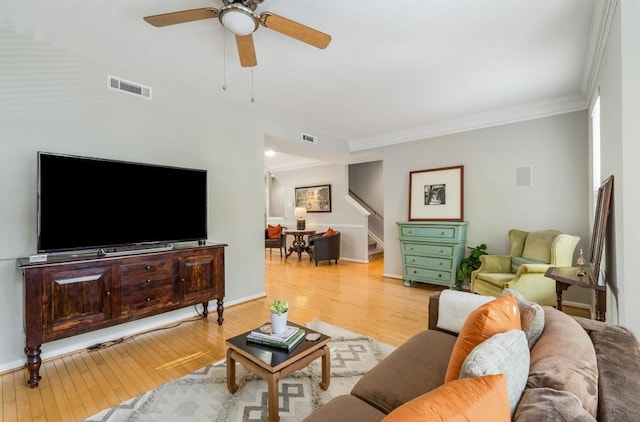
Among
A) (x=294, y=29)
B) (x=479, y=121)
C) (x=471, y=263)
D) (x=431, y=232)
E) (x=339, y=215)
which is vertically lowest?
(x=471, y=263)

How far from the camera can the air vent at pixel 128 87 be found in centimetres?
291

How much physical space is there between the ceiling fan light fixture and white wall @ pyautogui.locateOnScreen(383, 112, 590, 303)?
3.80 m

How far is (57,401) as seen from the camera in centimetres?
200

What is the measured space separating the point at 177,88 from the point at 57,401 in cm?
302

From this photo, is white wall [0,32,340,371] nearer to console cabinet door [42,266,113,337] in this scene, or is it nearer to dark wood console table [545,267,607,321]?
console cabinet door [42,266,113,337]

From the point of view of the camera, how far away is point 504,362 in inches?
36.1

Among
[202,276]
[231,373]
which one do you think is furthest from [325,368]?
[202,276]

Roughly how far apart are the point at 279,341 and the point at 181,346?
1.44 m

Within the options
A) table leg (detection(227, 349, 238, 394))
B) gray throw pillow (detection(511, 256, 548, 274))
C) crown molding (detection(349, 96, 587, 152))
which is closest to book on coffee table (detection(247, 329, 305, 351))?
table leg (detection(227, 349, 238, 394))

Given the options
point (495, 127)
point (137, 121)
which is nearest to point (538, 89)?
point (495, 127)

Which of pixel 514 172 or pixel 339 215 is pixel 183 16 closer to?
pixel 514 172

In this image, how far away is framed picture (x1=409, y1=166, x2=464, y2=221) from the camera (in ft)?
15.5

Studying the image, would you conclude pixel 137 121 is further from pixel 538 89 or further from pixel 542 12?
pixel 538 89

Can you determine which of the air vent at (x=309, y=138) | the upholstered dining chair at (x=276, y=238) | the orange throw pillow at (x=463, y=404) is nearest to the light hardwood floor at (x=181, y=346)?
the orange throw pillow at (x=463, y=404)
